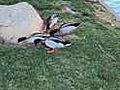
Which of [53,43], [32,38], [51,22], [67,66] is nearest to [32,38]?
[32,38]

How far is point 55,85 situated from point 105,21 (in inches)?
98.4

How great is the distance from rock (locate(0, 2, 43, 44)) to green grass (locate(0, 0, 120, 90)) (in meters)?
0.23

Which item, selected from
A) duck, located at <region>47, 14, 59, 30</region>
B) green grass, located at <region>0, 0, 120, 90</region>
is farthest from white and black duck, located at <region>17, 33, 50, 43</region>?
duck, located at <region>47, 14, 59, 30</region>

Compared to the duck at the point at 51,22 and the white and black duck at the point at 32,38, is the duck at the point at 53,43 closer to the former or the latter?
the white and black duck at the point at 32,38

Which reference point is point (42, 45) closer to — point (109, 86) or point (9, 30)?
point (9, 30)

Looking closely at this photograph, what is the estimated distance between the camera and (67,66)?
3.75m

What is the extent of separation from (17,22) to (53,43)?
50cm

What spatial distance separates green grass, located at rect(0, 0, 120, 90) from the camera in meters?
3.43

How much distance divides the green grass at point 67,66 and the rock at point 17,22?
0.23 metres

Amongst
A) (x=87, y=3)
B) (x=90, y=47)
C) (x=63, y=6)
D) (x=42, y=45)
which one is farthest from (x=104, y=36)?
(x=87, y=3)

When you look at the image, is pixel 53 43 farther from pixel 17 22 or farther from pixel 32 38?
pixel 17 22

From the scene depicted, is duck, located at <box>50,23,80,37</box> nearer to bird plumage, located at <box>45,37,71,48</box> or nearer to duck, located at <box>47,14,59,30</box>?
duck, located at <box>47,14,59,30</box>

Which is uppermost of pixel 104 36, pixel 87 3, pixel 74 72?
pixel 74 72

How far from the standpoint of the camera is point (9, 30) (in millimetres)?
4316
